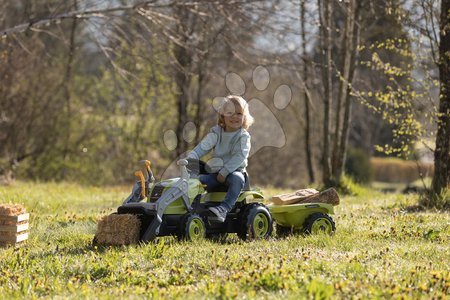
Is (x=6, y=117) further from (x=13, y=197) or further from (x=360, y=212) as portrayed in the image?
(x=360, y=212)

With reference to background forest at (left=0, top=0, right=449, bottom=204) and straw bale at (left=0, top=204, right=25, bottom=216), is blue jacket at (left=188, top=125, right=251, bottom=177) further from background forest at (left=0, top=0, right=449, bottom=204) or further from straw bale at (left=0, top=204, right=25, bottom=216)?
background forest at (left=0, top=0, right=449, bottom=204)

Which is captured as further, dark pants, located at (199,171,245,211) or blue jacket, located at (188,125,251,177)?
blue jacket, located at (188,125,251,177)

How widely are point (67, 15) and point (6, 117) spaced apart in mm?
7131

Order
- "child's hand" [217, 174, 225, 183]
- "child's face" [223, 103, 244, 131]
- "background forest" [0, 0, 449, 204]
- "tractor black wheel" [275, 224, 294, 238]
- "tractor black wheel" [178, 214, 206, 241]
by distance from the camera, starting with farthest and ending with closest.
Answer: "background forest" [0, 0, 449, 204]
"tractor black wheel" [275, 224, 294, 238]
"child's face" [223, 103, 244, 131]
"child's hand" [217, 174, 225, 183]
"tractor black wheel" [178, 214, 206, 241]

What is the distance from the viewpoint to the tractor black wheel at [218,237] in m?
6.77

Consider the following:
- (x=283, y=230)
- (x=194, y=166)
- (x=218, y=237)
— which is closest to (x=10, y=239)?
(x=194, y=166)

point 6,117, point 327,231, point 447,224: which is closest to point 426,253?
point 327,231

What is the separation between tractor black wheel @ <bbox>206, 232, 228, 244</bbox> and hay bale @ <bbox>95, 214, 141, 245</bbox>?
84 centimetres

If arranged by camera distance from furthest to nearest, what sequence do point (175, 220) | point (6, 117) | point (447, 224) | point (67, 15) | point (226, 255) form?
point (6, 117)
point (67, 15)
point (447, 224)
point (175, 220)
point (226, 255)

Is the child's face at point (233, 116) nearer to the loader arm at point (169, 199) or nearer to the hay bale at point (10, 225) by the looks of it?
Result: the loader arm at point (169, 199)

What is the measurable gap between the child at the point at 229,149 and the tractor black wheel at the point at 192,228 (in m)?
0.29

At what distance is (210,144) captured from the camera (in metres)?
7.03

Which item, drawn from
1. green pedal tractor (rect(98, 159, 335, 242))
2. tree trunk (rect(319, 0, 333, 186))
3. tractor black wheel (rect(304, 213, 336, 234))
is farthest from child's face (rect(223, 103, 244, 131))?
tree trunk (rect(319, 0, 333, 186))

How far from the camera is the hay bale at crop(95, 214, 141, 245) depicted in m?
6.22
